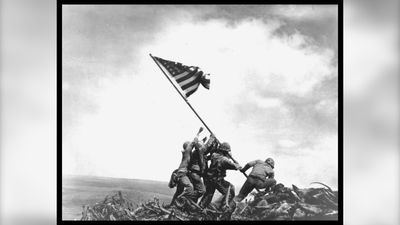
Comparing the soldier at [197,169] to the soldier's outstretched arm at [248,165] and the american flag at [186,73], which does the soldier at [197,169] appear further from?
the american flag at [186,73]

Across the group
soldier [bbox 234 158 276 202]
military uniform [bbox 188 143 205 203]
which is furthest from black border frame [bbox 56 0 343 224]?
military uniform [bbox 188 143 205 203]

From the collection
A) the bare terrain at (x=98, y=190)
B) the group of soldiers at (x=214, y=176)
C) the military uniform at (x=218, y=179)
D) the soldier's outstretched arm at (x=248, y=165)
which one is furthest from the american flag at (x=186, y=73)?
the bare terrain at (x=98, y=190)

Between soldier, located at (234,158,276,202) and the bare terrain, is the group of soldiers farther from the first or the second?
the bare terrain

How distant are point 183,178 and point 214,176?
0.23 m

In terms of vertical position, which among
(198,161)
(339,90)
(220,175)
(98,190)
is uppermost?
(339,90)

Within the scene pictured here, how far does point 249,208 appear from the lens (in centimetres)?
419

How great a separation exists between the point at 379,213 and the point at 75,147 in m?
2.24

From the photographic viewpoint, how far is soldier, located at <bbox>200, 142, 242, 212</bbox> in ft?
13.7

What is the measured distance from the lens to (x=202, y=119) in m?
4.20

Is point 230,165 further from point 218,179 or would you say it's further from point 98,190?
point 98,190

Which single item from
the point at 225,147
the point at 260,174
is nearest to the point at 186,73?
the point at 225,147

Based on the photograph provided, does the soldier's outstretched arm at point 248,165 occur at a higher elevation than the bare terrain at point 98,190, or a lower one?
higher

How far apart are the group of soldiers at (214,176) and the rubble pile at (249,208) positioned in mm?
44

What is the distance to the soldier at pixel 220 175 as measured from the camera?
4.18 m
